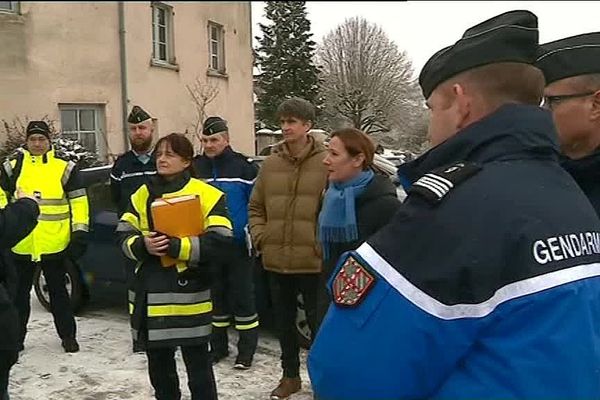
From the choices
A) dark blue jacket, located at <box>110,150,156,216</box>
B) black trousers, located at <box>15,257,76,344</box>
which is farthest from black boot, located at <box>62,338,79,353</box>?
dark blue jacket, located at <box>110,150,156,216</box>

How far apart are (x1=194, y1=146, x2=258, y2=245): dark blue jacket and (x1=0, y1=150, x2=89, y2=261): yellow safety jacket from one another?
97 cm

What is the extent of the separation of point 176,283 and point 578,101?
6.76 feet

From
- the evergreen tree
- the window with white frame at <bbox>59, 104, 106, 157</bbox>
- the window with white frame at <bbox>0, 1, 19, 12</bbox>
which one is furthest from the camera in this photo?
the window with white frame at <bbox>59, 104, 106, 157</bbox>

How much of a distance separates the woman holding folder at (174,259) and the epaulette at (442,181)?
2156 mm

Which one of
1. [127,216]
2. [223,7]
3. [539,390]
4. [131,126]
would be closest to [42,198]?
[131,126]

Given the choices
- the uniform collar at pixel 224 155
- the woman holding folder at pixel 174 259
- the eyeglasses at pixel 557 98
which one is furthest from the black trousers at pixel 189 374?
the eyeglasses at pixel 557 98

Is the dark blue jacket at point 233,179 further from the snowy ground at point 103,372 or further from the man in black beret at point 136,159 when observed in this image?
the snowy ground at point 103,372

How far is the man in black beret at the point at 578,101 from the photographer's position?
2.04 meters

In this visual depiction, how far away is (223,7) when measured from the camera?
1.21 m

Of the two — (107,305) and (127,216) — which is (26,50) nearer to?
(127,216)

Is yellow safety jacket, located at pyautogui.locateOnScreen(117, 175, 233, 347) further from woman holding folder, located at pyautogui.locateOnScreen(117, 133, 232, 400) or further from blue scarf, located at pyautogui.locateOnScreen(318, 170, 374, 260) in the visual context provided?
blue scarf, located at pyautogui.locateOnScreen(318, 170, 374, 260)

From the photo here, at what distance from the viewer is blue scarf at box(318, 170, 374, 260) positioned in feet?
11.1

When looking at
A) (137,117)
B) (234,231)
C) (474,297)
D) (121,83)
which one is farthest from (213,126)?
(474,297)

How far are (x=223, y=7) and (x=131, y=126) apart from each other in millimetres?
3681
